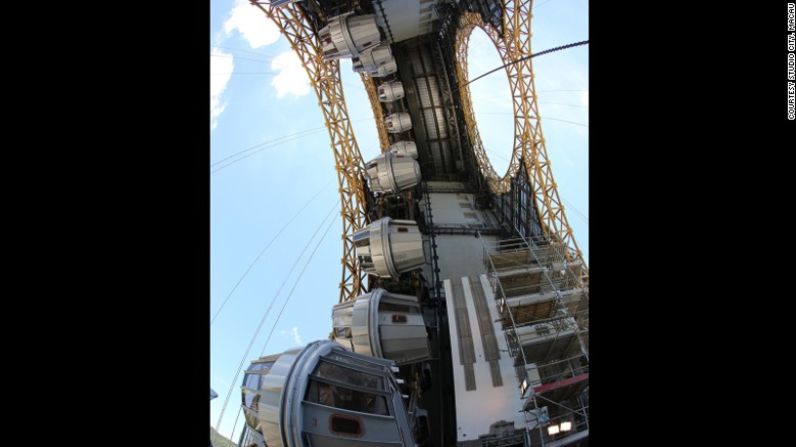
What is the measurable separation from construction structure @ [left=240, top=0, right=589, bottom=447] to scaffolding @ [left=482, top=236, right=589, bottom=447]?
7cm

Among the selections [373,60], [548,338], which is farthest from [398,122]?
[548,338]

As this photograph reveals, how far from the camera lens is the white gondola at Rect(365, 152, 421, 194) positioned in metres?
17.0

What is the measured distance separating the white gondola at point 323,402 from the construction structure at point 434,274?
0.10 feet

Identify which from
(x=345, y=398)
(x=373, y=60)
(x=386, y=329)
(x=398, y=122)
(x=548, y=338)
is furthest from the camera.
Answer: (x=398, y=122)

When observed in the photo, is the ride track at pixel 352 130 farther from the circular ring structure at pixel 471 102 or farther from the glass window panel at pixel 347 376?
the glass window panel at pixel 347 376

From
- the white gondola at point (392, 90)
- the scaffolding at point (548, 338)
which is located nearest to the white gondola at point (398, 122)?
the white gondola at point (392, 90)

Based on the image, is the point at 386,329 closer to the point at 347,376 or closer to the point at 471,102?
the point at 347,376

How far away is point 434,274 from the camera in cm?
1823

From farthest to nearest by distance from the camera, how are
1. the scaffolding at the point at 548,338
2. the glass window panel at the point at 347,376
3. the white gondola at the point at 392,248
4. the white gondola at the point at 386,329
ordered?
the white gondola at the point at 392,248
the white gondola at the point at 386,329
the scaffolding at the point at 548,338
the glass window panel at the point at 347,376

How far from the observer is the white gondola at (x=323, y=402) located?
634cm

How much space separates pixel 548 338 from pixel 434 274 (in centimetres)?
743
